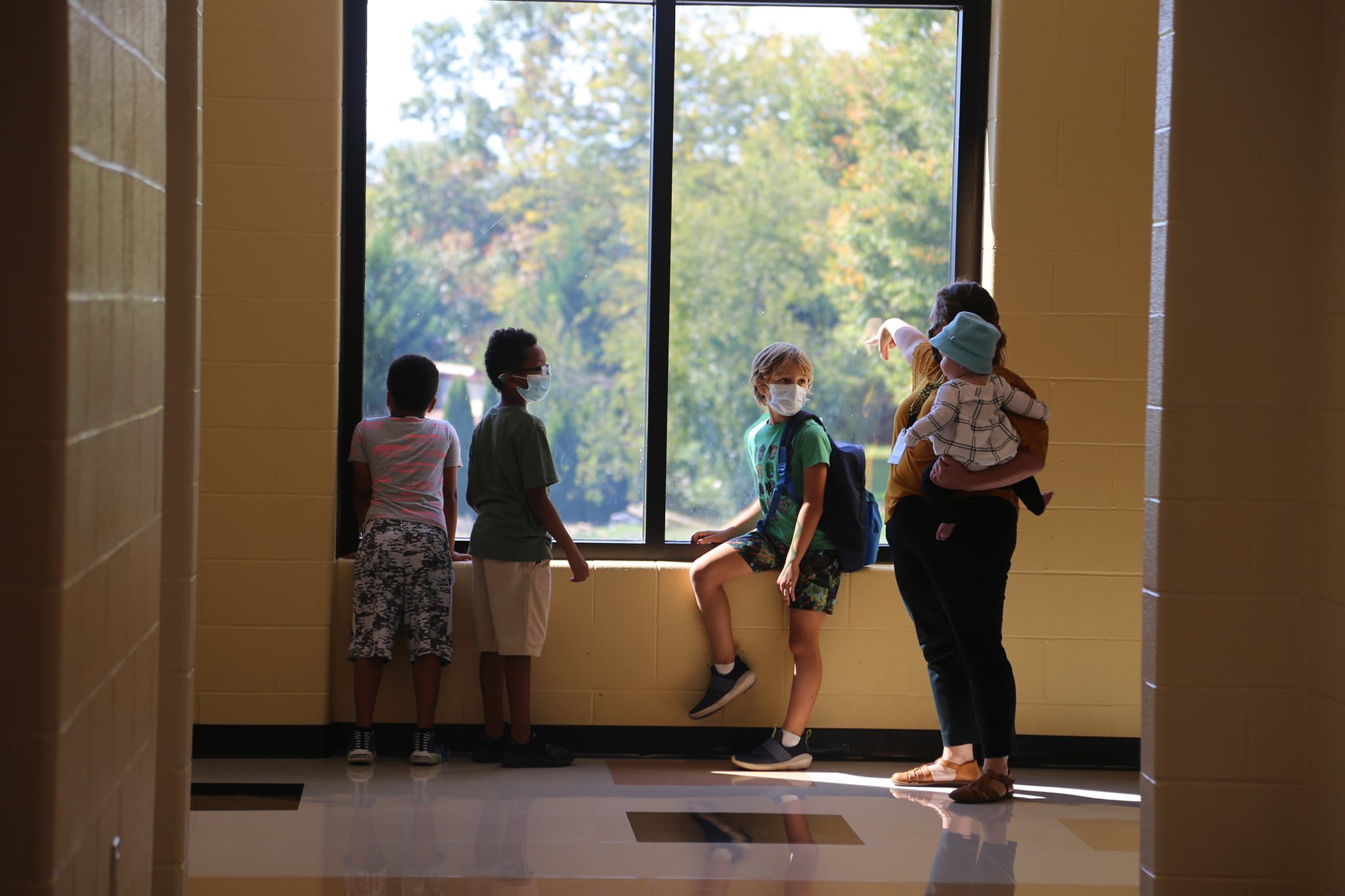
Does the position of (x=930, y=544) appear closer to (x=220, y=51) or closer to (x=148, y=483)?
(x=148, y=483)

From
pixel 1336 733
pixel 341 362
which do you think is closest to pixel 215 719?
pixel 341 362

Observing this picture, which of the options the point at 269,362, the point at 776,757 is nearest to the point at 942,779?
the point at 776,757

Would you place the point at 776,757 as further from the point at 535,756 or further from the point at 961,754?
the point at 535,756

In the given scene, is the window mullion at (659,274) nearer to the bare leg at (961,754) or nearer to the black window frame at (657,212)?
the black window frame at (657,212)

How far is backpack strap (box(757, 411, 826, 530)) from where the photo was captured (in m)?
4.16

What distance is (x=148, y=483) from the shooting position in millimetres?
1759

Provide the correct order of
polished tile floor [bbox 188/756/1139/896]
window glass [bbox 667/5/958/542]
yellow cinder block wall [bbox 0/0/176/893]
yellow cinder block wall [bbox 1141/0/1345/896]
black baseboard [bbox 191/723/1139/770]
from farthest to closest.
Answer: window glass [bbox 667/5/958/542] → black baseboard [bbox 191/723/1139/770] → polished tile floor [bbox 188/756/1139/896] → yellow cinder block wall [bbox 1141/0/1345/896] → yellow cinder block wall [bbox 0/0/176/893]

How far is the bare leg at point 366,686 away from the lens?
159 inches

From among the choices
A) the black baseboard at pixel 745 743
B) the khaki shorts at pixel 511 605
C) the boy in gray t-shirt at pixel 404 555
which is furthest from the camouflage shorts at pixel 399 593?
the black baseboard at pixel 745 743

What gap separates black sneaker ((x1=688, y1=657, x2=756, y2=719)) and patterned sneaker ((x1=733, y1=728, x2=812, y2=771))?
19 centimetres

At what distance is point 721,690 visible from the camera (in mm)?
4164

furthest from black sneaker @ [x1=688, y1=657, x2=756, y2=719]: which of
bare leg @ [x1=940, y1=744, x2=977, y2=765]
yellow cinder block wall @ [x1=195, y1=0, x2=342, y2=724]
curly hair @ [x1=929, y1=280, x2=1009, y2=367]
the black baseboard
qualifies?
curly hair @ [x1=929, y1=280, x2=1009, y2=367]

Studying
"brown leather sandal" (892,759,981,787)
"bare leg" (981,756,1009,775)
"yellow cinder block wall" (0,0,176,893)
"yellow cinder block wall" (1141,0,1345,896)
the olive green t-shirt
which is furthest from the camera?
the olive green t-shirt

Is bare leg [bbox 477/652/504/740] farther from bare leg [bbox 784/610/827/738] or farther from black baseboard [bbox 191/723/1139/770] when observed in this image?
bare leg [bbox 784/610/827/738]
